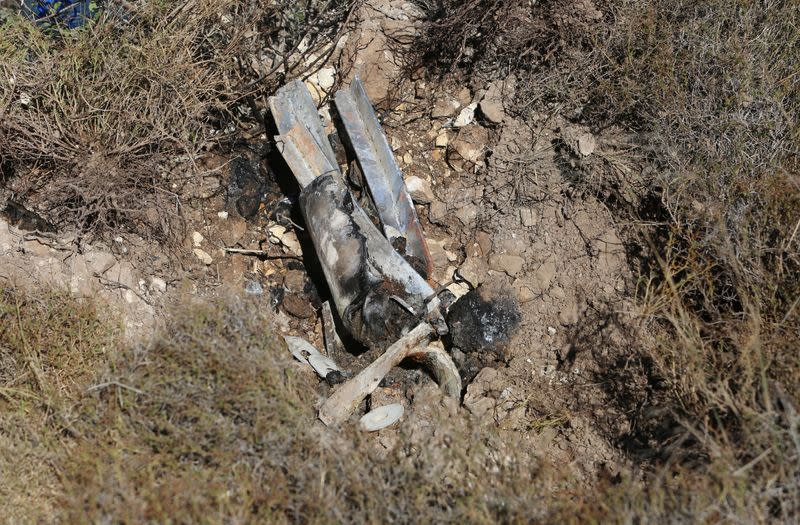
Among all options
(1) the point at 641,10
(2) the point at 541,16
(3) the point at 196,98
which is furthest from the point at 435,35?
(3) the point at 196,98

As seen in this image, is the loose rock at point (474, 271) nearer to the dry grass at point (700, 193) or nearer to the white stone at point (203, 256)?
the dry grass at point (700, 193)

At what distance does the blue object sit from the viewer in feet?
14.3

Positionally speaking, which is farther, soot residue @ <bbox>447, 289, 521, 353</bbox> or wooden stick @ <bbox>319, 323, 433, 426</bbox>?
soot residue @ <bbox>447, 289, 521, 353</bbox>

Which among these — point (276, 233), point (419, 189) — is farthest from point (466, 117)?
point (276, 233)

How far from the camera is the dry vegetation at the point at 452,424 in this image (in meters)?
2.95

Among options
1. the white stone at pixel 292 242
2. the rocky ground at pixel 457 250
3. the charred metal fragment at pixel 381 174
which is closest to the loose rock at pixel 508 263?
the rocky ground at pixel 457 250

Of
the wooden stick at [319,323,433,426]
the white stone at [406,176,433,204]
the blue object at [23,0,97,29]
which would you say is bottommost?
the wooden stick at [319,323,433,426]

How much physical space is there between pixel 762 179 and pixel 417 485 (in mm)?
2422

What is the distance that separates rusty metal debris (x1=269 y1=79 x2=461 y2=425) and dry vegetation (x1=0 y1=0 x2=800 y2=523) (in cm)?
42

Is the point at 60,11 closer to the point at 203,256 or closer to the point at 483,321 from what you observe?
the point at 203,256

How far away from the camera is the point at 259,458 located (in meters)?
3.08

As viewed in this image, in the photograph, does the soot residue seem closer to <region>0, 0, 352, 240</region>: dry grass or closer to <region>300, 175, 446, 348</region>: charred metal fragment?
<region>300, 175, 446, 348</region>: charred metal fragment

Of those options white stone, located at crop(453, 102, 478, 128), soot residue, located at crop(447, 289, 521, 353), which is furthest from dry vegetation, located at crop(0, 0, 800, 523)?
soot residue, located at crop(447, 289, 521, 353)

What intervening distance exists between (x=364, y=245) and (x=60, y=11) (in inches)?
94.2
